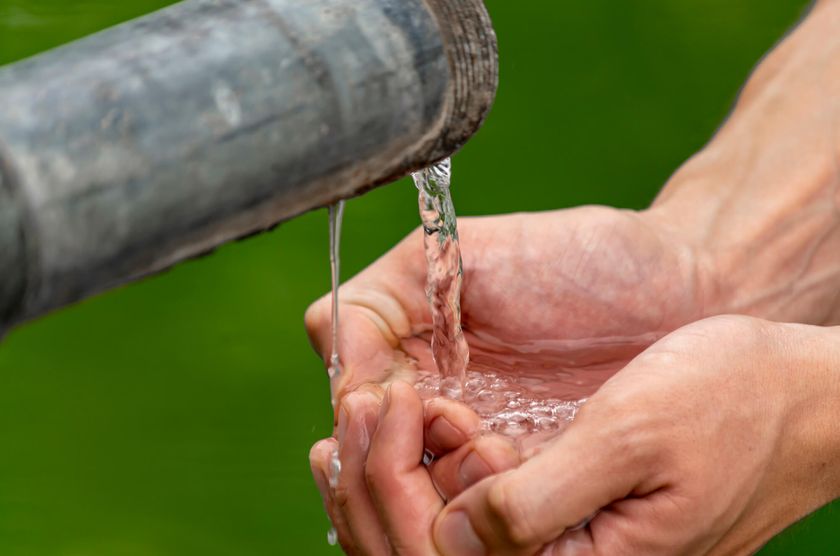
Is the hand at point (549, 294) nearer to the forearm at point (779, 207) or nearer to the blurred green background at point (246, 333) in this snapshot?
the forearm at point (779, 207)

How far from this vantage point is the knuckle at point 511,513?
693mm

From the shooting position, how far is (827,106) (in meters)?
1.10

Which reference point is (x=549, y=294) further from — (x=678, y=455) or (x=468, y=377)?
(x=678, y=455)

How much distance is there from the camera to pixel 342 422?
820mm

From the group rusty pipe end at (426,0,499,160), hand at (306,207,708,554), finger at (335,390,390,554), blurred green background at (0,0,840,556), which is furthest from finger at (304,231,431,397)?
rusty pipe end at (426,0,499,160)

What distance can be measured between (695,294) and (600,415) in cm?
36

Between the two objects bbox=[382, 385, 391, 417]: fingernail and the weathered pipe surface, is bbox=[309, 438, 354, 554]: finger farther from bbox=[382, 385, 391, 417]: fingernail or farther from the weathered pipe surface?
the weathered pipe surface

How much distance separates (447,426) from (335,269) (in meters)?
0.13

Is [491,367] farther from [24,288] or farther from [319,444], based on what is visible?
[24,288]

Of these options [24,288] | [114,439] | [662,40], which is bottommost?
[114,439]

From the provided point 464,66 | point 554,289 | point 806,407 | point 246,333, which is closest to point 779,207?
point 554,289

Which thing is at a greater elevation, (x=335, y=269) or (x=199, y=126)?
(x=199, y=126)

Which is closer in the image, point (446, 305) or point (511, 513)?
point (511, 513)

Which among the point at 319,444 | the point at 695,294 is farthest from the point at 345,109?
the point at 695,294
